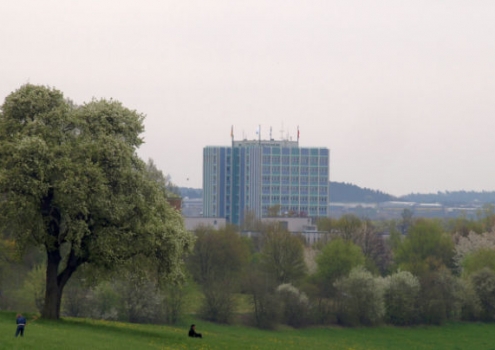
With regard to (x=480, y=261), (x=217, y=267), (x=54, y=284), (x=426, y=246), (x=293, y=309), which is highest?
(x=426, y=246)

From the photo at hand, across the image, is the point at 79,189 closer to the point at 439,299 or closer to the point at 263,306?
the point at 263,306

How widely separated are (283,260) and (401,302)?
14.4 meters

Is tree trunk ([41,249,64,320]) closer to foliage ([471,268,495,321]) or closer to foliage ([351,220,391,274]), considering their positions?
foliage ([471,268,495,321])

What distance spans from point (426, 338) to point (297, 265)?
19905 millimetres

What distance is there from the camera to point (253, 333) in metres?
78.6

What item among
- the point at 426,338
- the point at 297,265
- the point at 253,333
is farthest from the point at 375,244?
the point at 253,333

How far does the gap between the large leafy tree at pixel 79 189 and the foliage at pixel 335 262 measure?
156 feet

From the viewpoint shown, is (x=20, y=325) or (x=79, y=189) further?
(x=79, y=189)

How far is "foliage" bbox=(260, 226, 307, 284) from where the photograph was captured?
10131 centimetres

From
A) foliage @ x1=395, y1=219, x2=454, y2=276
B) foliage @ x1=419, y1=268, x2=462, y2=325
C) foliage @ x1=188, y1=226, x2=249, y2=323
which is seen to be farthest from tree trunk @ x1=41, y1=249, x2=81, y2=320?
foliage @ x1=395, y1=219, x2=454, y2=276

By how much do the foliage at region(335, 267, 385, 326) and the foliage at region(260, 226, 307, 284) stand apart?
8.26 meters

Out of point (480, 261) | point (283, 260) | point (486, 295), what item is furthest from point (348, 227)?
point (486, 295)

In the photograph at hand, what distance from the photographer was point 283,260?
10325 cm

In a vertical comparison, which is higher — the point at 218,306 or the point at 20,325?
the point at 20,325
